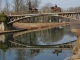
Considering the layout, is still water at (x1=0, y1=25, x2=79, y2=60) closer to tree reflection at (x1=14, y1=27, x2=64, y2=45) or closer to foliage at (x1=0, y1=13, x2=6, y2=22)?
tree reflection at (x1=14, y1=27, x2=64, y2=45)

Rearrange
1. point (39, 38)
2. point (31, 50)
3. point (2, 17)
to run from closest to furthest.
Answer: point (31, 50), point (39, 38), point (2, 17)

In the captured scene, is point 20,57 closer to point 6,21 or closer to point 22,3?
point 6,21

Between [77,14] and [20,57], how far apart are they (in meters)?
29.0

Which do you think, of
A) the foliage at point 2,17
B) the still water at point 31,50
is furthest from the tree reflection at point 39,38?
the foliage at point 2,17

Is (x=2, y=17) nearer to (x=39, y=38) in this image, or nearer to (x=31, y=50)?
(x=39, y=38)

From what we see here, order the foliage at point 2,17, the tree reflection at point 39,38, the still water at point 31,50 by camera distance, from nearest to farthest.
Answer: the still water at point 31,50 → the tree reflection at point 39,38 → the foliage at point 2,17

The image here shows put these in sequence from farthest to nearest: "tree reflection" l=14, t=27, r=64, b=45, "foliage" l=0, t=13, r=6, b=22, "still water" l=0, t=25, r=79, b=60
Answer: "foliage" l=0, t=13, r=6, b=22
"tree reflection" l=14, t=27, r=64, b=45
"still water" l=0, t=25, r=79, b=60

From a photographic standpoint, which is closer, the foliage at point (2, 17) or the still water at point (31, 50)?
the still water at point (31, 50)

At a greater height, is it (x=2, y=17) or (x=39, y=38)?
(x=2, y=17)

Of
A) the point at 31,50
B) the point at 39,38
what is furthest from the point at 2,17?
the point at 31,50

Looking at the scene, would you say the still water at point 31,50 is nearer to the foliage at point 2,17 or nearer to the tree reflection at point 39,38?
the tree reflection at point 39,38

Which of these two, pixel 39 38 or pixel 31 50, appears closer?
pixel 31 50

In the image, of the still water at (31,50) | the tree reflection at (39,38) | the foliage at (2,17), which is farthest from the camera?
the foliage at (2,17)

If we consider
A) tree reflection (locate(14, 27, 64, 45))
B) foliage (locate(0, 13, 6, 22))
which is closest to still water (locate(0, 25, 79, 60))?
tree reflection (locate(14, 27, 64, 45))
